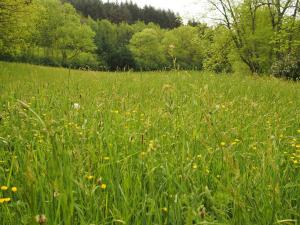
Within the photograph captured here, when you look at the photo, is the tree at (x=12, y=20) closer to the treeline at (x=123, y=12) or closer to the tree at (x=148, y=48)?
the tree at (x=148, y=48)

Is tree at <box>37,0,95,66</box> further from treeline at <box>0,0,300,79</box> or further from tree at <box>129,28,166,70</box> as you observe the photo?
tree at <box>129,28,166,70</box>

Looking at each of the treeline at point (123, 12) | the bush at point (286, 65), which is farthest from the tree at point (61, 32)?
the treeline at point (123, 12)

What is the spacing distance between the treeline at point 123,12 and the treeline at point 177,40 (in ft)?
83.2

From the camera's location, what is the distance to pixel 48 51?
5262 cm

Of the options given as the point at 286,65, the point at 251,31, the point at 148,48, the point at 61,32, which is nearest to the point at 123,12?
the point at 148,48

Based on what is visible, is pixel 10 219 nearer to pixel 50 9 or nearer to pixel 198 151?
pixel 198 151

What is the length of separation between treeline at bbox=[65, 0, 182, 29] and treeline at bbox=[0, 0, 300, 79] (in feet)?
83.2

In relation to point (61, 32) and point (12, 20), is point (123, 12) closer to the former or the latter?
point (61, 32)

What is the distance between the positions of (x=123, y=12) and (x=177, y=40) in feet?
142

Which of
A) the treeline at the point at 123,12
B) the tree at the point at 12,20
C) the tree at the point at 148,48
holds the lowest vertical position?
the tree at the point at 12,20

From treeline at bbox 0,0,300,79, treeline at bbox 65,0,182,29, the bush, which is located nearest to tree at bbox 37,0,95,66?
treeline at bbox 0,0,300,79

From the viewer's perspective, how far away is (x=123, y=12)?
10206 cm

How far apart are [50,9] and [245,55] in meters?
35.2

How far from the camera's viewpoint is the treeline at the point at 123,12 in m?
98.2
